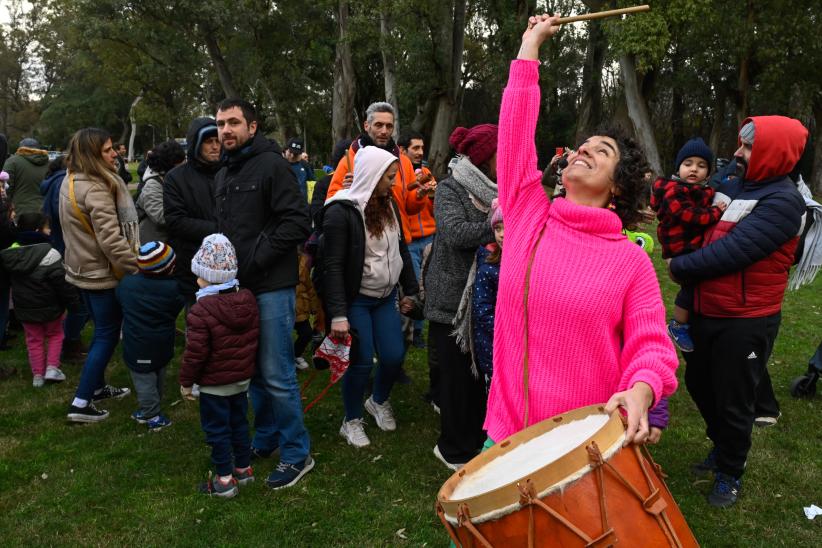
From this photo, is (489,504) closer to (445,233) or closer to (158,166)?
(445,233)

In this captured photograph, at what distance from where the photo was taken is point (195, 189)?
469 centimetres

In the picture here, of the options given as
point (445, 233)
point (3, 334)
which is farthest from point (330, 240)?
point (3, 334)

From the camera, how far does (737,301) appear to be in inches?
144

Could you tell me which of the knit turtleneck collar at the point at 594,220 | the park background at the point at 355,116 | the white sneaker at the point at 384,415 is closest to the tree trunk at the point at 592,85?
the park background at the point at 355,116

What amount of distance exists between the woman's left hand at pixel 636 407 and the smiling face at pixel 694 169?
329cm

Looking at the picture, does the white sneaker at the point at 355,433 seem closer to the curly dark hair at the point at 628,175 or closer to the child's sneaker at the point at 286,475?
the child's sneaker at the point at 286,475

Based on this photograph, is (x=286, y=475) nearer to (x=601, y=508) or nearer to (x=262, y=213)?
(x=262, y=213)

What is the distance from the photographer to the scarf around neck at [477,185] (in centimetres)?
379

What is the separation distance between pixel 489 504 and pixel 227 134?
111 inches

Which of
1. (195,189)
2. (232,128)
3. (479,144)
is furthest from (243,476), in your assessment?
(479,144)

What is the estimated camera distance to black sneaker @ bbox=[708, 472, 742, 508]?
3.83 metres

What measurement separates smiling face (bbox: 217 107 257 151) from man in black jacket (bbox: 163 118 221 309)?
988mm

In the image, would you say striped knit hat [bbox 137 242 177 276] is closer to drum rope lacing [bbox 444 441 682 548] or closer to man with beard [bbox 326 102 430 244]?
man with beard [bbox 326 102 430 244]

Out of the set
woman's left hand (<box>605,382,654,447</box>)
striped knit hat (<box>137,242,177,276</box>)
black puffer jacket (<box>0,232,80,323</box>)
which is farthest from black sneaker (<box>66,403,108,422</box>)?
woman's left hand (<box>605,382,654,447</box>)
